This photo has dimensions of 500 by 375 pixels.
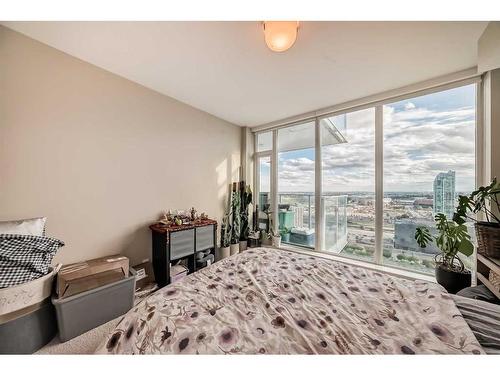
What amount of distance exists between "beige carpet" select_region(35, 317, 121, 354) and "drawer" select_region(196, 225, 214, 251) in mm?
1176

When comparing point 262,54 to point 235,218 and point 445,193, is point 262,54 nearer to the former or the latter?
point 235,218

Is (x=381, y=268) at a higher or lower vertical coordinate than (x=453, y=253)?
lower

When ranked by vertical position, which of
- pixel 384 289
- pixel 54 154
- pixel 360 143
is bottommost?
pixel 384 289

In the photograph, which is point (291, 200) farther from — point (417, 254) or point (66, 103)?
point (66, 103)

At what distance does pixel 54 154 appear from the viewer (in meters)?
1.67

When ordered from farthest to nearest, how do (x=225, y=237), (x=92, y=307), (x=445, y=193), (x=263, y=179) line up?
(x=263, y=179) < (x=225, y=237) < (x=445, y=193) < (x=92, y=307)

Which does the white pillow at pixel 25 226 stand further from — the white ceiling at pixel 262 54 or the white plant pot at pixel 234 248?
the white plant pot at pixel 234 248

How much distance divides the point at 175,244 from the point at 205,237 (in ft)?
1.43

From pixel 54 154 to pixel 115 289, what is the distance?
4.48ft

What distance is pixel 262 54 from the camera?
1713mm

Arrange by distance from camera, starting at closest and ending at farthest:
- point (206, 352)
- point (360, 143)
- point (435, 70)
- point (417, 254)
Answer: point (206, 352) < point (435, 70) < point (417, 254) < point (360, 143)

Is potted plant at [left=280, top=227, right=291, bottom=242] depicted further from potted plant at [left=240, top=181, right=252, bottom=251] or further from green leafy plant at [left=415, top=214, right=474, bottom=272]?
green leafy plant at [left=415, top=214, right=474, bottom=272]

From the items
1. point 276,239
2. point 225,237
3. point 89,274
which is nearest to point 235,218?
point 225,237

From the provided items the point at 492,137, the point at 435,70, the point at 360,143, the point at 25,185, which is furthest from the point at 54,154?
the point at 492,137
